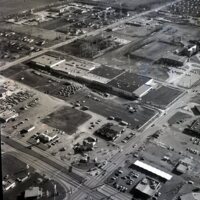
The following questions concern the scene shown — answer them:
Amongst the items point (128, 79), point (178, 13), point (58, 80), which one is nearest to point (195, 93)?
point (128, 79)

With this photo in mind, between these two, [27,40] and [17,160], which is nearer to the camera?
[17,160]

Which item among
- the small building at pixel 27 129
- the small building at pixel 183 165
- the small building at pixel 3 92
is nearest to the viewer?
the small building at pixel 183 165

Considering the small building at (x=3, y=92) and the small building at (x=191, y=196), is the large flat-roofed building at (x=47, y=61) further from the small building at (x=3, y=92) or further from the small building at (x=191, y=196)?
the small building at (x=191, y=196)

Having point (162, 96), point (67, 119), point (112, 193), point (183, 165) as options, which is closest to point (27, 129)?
point (67, 119)

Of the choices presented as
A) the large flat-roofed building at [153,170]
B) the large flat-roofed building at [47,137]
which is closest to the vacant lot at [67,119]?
the large flat-roofed building at [47,137]

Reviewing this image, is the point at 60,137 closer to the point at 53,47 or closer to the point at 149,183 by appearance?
the point at 149,183

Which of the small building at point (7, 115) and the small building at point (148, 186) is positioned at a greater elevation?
the small building at point (7, 115)
